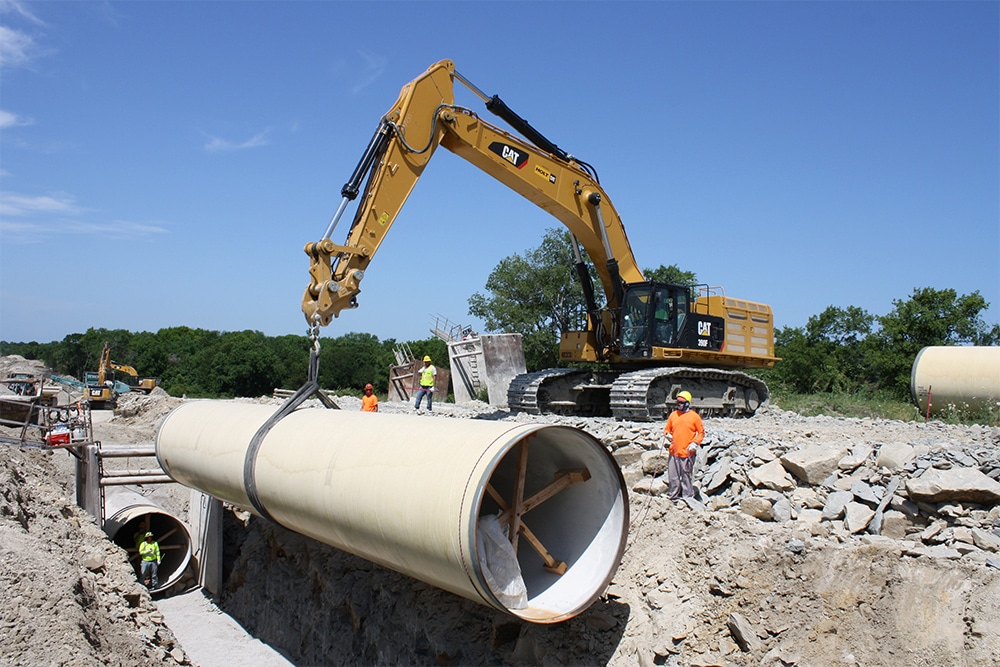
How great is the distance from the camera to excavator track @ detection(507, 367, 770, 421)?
1329 cm

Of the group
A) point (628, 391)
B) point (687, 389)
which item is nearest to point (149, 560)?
point (628, 391)

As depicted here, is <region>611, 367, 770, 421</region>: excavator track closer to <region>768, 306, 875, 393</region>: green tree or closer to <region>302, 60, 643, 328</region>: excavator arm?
<region>302, 60, 643, 328</region>: excavator arm

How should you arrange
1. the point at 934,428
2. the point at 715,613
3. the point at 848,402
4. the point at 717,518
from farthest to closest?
the point at 848,402 → the point at 934,428 → the point at 717,518 → the point at 715,613

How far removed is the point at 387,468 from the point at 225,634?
272 inches

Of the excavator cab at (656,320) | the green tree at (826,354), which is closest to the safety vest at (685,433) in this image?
the excavator cab at (656,320)

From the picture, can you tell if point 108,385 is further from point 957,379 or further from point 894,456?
point 894,456

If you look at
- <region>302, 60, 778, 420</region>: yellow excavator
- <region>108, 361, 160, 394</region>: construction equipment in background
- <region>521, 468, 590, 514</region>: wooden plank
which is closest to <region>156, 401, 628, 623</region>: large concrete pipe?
<region>521, 468, 590, 514</region>: wooden plank

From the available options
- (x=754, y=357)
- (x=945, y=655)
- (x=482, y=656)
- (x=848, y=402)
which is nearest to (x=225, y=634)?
(x=482, y=656)

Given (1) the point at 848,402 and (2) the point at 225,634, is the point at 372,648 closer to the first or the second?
(2) the point at 225,634

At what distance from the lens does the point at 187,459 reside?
818 centimetres

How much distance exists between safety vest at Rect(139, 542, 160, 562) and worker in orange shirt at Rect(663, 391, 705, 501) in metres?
8.44

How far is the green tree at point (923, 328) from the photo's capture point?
2814 cm

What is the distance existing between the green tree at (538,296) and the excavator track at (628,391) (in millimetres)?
22068

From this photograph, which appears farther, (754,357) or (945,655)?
(754,357)
